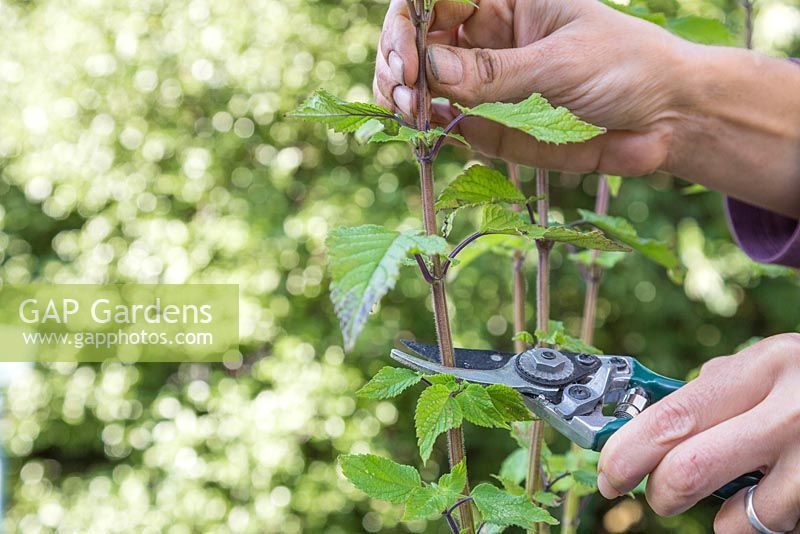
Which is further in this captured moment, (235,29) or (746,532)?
(235,29)

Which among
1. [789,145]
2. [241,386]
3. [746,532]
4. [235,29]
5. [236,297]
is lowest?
[241,386]

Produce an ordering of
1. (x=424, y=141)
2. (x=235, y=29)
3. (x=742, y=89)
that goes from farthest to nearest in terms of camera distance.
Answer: (x=235, y=29) → (x=742, y=89) → (x=424, y=141)

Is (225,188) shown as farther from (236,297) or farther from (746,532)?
(746,532)

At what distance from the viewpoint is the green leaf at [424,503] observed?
764 millimetres

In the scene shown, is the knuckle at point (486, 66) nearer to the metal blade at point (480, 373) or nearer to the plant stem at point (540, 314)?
the plant stem at point (540, 314)

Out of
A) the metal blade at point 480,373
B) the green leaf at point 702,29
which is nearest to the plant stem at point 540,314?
the metal blade at point 480,373

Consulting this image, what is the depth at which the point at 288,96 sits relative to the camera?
10.8 ft

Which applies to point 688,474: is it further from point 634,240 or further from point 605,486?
point 634,240

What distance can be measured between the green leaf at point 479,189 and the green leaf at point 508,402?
19cm

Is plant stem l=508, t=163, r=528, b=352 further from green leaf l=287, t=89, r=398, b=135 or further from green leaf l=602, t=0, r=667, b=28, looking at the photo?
green leaf l=287, t=89, r=398, b=135

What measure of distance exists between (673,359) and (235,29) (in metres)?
2.13

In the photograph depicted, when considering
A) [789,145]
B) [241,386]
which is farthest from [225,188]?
[789,145]

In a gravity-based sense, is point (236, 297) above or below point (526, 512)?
below

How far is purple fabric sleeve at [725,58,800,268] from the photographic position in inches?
55.3
